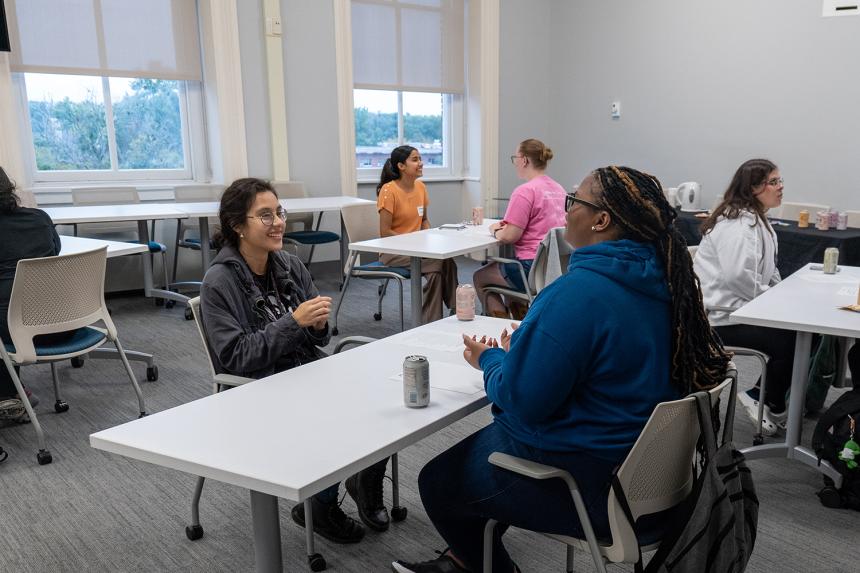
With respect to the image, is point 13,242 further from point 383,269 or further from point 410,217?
point 410,217

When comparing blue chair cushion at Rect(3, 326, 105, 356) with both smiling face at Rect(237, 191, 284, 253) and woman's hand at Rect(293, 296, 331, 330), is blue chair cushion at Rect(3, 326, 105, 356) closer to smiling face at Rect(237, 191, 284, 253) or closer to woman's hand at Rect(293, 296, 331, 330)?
smiling face at Rect(237, 191, 284, 253)

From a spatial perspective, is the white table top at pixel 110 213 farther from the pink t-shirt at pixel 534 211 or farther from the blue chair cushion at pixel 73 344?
the pink t-shirt at pixel 534 211

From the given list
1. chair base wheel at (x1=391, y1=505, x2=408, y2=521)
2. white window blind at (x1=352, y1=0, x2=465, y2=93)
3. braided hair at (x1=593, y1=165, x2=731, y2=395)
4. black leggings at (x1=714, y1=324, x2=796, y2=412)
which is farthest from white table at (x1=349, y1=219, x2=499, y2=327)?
white window blind at (x1=352, y1=0, x2=465, y2=93)

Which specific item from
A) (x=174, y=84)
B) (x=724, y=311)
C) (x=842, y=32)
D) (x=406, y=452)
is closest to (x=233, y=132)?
(x=174, y=84)

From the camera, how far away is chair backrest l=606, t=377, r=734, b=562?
137 centimetres

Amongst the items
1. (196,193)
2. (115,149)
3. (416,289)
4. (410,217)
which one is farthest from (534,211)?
(115,149)

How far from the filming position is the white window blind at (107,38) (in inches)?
209

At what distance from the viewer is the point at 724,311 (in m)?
3.02

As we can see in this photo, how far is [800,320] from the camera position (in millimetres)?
2377

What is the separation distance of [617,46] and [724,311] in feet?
15.2

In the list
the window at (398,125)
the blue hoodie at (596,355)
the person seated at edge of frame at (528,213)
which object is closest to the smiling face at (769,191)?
the person seated at edge of frame at (528,213)

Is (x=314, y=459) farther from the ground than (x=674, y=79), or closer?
closer

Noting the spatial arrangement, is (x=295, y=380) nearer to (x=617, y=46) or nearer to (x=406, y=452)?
(x=406, y=452)

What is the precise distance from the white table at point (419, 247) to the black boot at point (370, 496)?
1559mm
